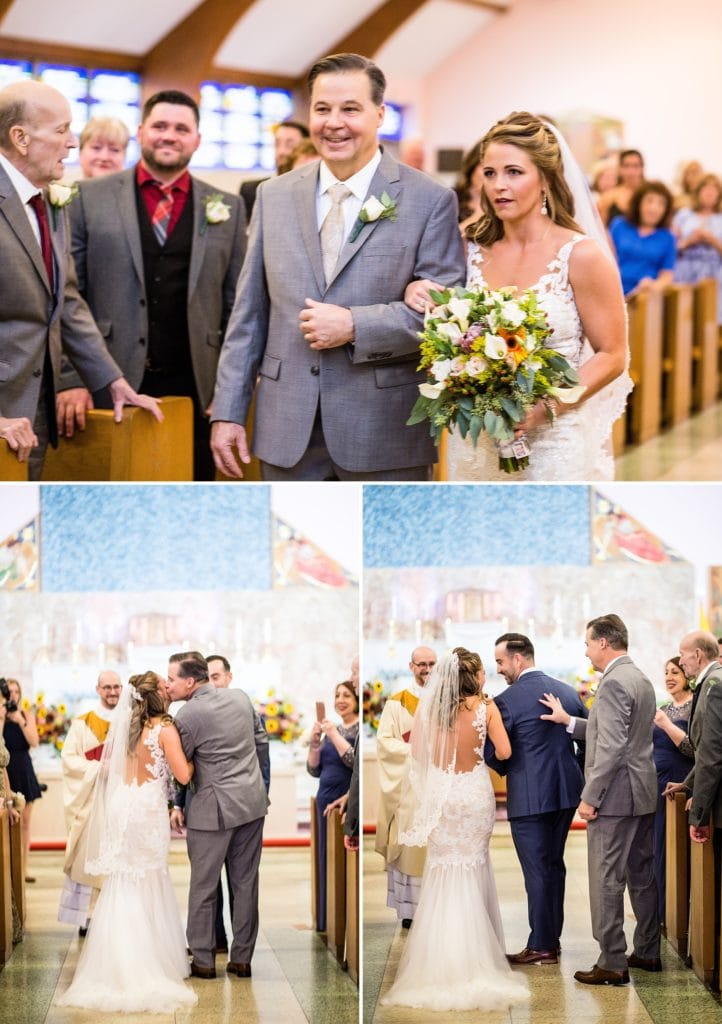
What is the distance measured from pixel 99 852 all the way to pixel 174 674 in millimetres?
471

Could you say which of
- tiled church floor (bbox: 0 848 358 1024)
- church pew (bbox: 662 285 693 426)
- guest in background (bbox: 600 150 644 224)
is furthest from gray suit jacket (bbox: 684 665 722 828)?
guest in background (bbox: 600 150 644 224)

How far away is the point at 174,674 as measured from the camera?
3.52 m

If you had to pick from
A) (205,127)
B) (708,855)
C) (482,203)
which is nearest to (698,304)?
(205,127)

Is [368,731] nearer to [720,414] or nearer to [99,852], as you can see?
[99,852]

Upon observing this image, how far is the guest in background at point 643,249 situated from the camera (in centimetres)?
982

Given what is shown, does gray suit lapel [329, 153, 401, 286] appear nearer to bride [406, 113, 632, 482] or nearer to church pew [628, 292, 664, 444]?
bride [406, 113, 632, 482]

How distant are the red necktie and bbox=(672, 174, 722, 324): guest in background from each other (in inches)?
308

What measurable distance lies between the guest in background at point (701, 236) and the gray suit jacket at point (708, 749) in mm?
7986

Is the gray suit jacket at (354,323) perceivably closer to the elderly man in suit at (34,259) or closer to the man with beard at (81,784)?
the elderly man in suit at (34,259)

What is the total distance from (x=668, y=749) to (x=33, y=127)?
235 centimetres

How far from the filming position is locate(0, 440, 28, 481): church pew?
3680mm

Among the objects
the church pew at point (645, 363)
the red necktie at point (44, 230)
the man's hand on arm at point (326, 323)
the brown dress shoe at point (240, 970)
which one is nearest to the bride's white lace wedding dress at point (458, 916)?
the brown dress shoe at point (240, 970)

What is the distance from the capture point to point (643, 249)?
997 cm

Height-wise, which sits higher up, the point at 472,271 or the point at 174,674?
the point at 472,271
